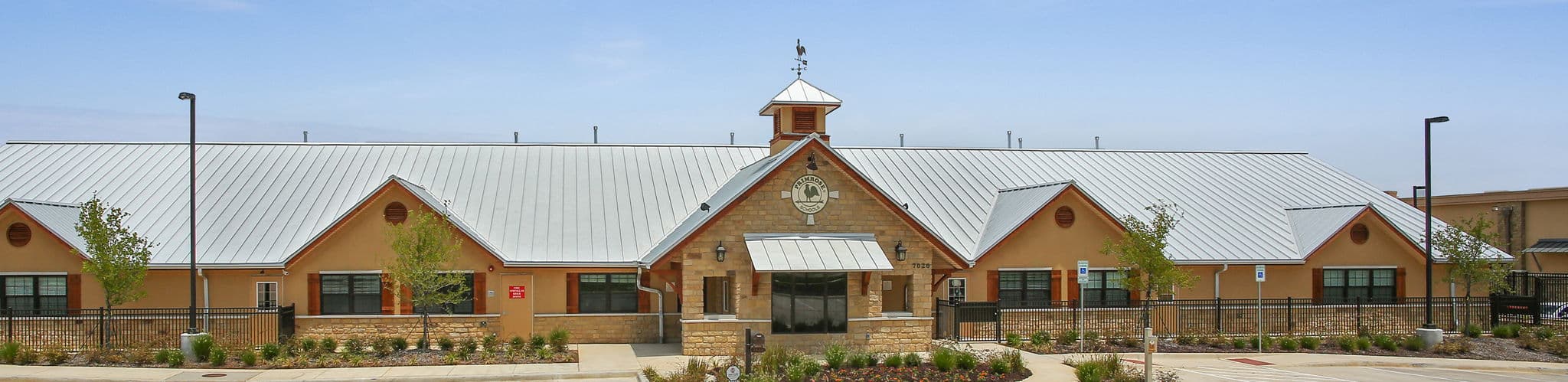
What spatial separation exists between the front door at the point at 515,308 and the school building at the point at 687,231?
5 centimetres

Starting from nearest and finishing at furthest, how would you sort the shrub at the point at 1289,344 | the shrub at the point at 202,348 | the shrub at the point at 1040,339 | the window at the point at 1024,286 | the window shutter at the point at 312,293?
the shrub at the point at 202,348
the shrub at the point at 1040,339
the shrub at the point at 1289,344
the window shutter at the point at 312,293
the window at the point at 1024,286

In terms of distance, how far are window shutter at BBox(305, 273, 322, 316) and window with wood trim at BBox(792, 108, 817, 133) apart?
1122 cm

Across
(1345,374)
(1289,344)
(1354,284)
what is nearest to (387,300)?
(1289,344)

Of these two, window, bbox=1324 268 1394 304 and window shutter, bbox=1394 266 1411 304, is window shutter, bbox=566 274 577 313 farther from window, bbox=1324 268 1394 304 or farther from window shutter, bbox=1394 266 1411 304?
window shutter, bbox=1394 266 1411 304

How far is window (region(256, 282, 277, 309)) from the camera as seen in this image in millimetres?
28797

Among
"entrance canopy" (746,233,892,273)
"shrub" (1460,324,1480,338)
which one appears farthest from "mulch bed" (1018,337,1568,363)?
"entrance canopy" (746,233,892,273)

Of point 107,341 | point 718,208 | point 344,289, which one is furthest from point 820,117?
point 107,341

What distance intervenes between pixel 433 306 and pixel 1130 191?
19.3 m

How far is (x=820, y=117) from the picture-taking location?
1185 inches

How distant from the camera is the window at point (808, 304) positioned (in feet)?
86.9

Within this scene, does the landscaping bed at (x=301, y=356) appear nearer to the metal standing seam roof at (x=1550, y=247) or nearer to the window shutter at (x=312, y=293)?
the window shutter at (x=312, y=293)

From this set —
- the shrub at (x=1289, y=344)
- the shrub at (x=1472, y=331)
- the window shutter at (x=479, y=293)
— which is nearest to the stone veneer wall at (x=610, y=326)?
the window shutter at (x=479, y=293)

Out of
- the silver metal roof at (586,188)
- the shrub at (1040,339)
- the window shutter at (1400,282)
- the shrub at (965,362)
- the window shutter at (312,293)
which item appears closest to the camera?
the shrub at (965,362)

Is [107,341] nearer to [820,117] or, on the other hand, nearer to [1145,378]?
[820,117]
